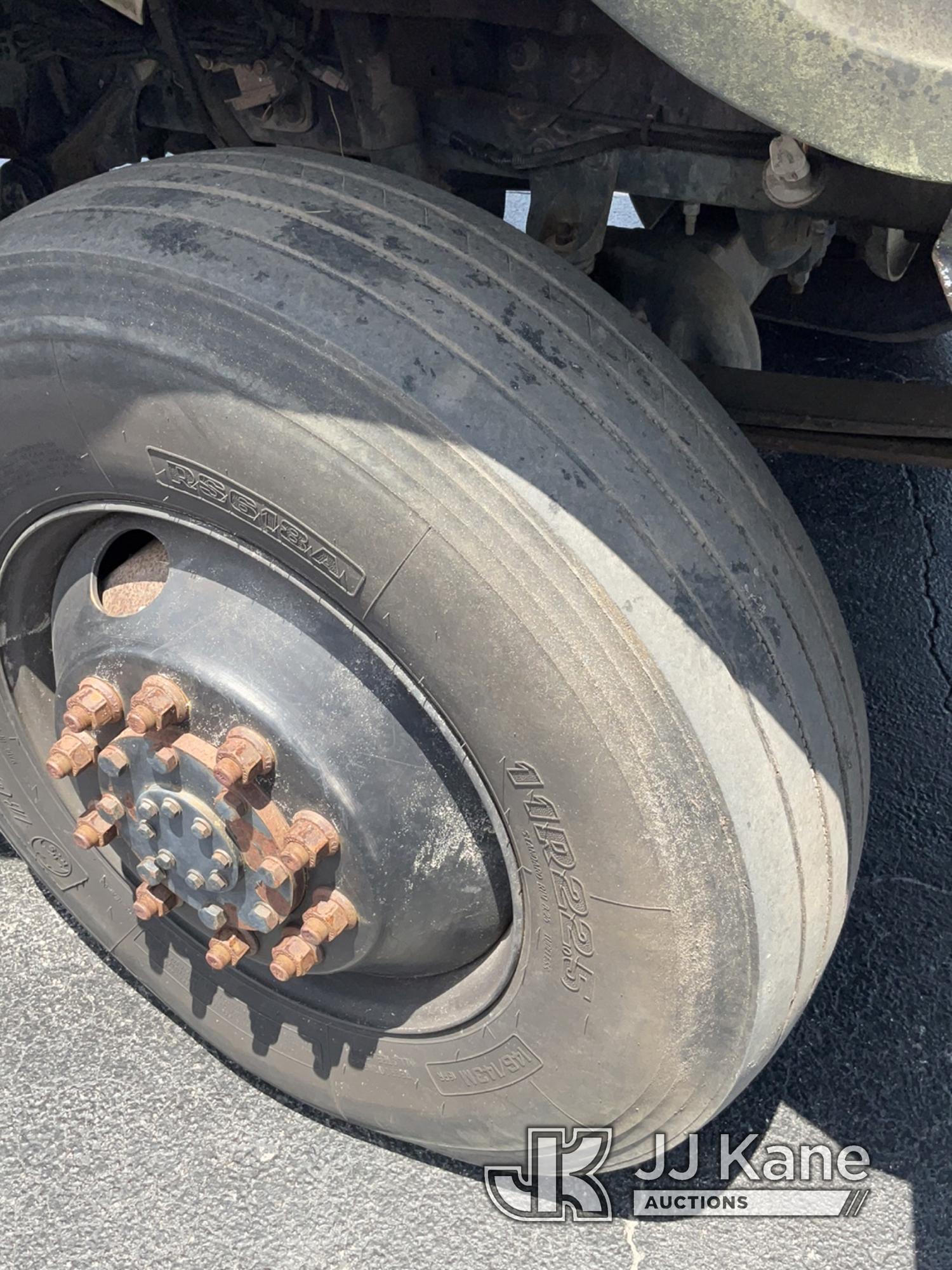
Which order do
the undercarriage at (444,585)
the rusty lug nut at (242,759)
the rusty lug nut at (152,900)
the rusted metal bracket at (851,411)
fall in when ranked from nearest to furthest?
the undercarriage at (444,585)
the rusty lug nut at (242,759)
the rusty lug nut at (152,900)
the rusted metal bracket at (851,411)

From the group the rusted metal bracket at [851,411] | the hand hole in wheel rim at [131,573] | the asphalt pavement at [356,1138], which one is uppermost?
the rusted metal bracket at [851,411]

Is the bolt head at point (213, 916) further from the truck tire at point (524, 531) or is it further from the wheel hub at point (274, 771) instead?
the truck tire at point (524, 531)

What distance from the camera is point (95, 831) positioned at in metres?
1.43

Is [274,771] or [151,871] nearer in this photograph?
[274,771]

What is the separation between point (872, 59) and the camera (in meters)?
0.73

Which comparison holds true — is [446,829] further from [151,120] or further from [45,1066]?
[151,120]

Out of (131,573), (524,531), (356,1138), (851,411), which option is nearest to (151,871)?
(131,573)

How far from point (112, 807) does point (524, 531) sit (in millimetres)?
682

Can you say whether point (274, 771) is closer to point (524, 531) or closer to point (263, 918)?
point (263, 918)

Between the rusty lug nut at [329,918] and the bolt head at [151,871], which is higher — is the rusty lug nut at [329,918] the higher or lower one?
the higher one

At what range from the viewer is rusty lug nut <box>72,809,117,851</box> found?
142 cm

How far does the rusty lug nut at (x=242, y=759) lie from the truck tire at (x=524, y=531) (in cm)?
10

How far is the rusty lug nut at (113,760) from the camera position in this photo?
4.36ft

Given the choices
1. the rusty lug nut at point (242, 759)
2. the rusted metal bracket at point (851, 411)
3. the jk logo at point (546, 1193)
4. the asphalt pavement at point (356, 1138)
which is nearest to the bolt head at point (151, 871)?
the rusty lug nut at point (242, 759)
